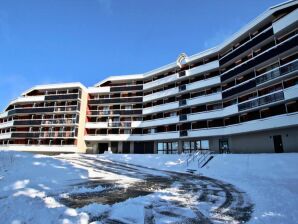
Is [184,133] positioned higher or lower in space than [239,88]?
lower

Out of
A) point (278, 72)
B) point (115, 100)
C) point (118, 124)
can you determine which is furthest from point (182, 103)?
point (115, 100)

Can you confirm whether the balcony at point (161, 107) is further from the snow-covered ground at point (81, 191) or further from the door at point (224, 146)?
the snow-covered ground at point (81, 191)

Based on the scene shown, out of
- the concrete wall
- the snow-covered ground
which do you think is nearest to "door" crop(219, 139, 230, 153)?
the concrete wall

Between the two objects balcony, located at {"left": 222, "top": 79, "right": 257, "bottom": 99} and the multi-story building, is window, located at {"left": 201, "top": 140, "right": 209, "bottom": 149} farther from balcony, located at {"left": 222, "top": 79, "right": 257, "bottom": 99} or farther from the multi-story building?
balcony, located at {"left": 222, "top": 79, "right": 257, "bottom": 99}

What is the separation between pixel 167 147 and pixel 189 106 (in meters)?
10.3

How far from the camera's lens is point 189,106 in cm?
4375

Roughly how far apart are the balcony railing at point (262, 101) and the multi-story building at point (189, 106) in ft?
0.44

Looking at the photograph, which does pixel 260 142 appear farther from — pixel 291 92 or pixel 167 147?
pixel 167 147

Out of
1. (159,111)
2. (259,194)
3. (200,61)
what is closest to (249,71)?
(200,61)

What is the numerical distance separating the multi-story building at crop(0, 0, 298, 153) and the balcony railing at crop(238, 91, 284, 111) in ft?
0.44

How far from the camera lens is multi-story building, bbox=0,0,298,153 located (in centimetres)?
2983

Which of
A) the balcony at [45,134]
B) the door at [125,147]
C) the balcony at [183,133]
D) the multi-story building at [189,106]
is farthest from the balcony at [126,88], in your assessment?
the balcony at [183,133]

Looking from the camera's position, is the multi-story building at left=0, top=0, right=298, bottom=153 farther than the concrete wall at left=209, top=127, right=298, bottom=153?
Yes

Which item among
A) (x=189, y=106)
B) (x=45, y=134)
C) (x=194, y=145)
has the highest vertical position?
(x=189, y=106)
